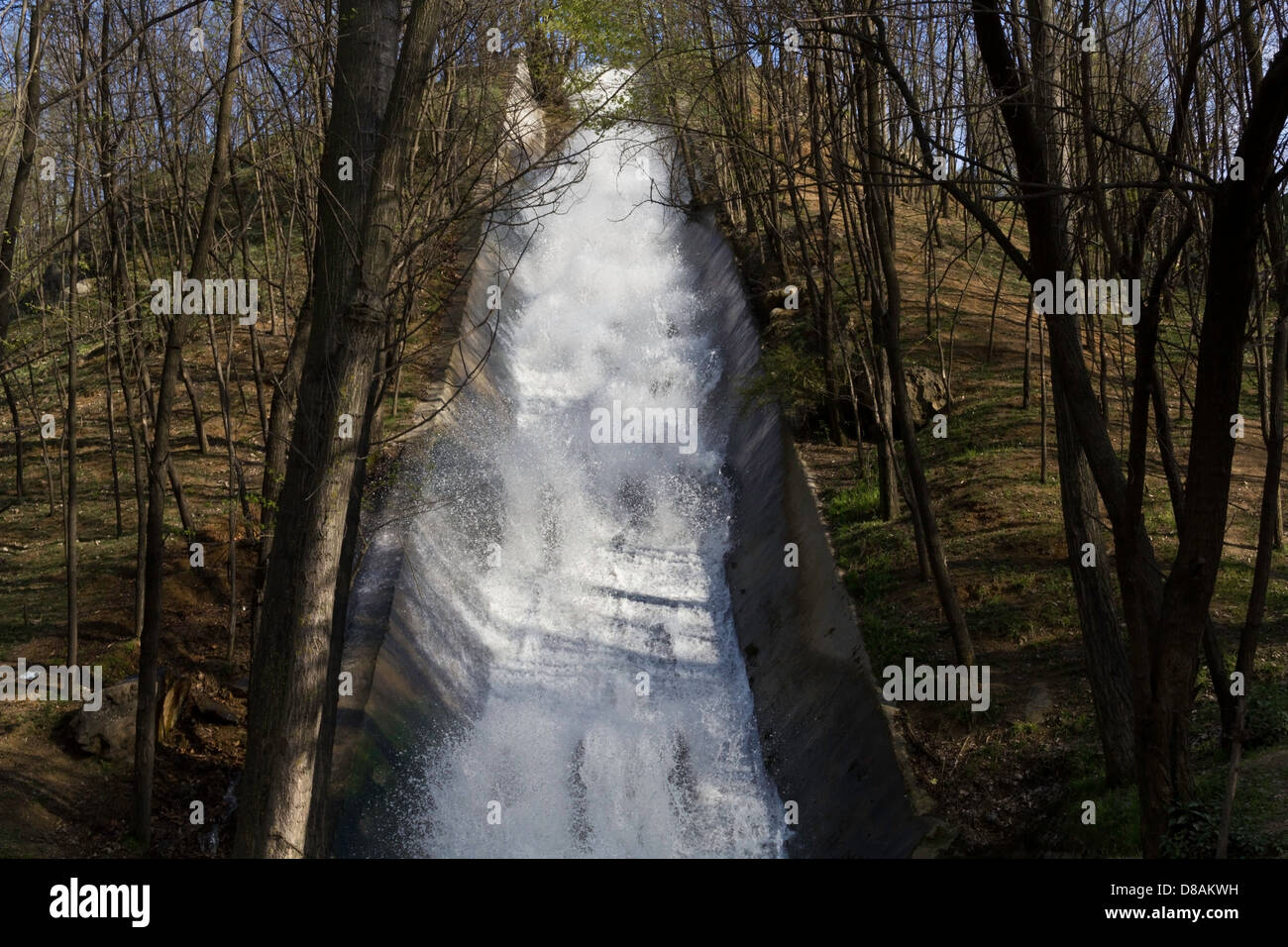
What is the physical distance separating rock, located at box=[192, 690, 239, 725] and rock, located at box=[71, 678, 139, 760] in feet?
2.30

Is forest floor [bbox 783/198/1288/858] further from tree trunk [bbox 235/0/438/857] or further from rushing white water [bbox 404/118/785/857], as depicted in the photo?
tree trunk [bbox 235/0/438/857]

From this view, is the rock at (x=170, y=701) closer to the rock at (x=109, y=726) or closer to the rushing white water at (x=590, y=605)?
the rock at (x=109, y=726)

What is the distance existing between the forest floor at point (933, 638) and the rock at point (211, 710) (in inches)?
1.7

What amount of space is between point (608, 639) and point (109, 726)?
6223 millimetres

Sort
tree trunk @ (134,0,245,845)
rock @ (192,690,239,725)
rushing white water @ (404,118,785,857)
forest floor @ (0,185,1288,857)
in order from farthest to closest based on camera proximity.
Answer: rock @ (192,690,239,725)
rushing white water @ (404,118,785,857)
tree trunk @ (134,0,245,845)
forest floor @ (0,185,1288,857)

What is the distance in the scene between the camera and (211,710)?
12.4 m

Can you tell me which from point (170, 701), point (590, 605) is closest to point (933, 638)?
point (590, 605)

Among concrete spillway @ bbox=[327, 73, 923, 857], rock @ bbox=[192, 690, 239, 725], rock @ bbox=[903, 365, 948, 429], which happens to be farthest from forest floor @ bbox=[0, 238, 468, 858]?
rock @ bbox=[903, 365, 948, 429]

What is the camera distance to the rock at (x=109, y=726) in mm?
11570

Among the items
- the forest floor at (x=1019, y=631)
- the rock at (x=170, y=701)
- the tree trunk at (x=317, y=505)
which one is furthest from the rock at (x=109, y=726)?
the forest floor at (x=1019, y=631)

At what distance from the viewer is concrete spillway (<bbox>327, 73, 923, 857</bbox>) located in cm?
1155

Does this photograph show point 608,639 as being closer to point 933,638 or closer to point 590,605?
point 590,605
